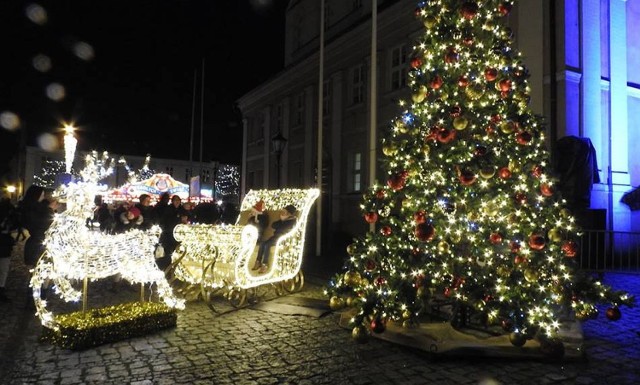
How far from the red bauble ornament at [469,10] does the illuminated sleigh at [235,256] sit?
12.5ft

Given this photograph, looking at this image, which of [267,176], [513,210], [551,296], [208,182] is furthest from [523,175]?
[208,182]

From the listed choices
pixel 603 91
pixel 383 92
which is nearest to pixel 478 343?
pixel 603 91

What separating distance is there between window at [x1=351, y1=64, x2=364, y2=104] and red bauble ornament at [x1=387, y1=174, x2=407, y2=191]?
13668 mm

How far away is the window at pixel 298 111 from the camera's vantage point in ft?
76.5

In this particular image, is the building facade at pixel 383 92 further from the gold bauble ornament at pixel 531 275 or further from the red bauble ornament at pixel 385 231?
the red bauble ornament at pixel 385 231

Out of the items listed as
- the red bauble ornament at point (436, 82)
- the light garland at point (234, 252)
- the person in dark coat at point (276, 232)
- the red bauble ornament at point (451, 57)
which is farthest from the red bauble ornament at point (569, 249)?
the person in dark coat at point (276, 232)

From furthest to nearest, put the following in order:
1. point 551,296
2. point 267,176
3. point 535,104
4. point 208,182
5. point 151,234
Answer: point 208,182, point 267,176, point 535,104, point 151,234, point 551,296

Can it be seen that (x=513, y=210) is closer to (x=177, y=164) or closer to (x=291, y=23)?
(x=291, y=23)

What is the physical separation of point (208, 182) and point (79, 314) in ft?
144

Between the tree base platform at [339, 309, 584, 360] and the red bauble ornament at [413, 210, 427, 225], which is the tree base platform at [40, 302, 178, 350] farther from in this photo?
the red bauble ornament at [413, 210, 427, 225]

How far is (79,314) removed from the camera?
5.72m

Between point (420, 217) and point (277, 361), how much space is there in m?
2.05

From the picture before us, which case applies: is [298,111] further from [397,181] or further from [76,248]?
[76,248]

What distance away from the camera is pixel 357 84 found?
19344mm
